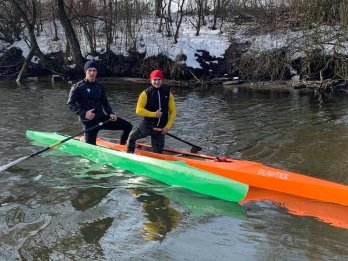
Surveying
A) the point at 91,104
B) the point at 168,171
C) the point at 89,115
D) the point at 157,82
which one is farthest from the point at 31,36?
the point at 168,171

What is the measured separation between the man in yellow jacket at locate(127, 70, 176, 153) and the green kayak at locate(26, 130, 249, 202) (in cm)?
36

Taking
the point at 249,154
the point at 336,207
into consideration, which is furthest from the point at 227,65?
the point at 336,207

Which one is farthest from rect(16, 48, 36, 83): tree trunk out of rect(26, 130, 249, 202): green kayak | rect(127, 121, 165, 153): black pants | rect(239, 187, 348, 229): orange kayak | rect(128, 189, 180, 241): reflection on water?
rect(239, 187, 348, 229): orange kayak

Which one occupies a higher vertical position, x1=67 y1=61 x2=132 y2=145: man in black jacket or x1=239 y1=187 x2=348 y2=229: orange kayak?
x1=67 y1=61 x2=132 y2=145: man in black jacket

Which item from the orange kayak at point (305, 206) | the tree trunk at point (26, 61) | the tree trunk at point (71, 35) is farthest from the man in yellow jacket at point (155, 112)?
the tree trunk at point (26, 61)

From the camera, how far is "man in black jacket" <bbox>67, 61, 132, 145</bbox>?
8.11 m

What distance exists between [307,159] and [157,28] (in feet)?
61.4

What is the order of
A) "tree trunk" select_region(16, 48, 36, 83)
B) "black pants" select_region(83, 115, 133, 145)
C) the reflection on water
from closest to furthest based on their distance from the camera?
the reflection on water, "black pants" select_region(83, 115, 133, 145), "tree trunk" select_region(16, 48, 36, 83)

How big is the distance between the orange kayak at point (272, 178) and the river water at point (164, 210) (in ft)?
1.04

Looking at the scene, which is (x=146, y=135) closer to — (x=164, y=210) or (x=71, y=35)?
(x=164, y=210)

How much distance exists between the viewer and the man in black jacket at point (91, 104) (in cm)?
811

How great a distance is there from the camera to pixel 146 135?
7.92 metres

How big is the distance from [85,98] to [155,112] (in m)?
1.41

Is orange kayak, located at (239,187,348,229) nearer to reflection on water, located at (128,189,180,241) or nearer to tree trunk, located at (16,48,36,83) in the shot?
reflection on water, located at (128,189,180,241)
